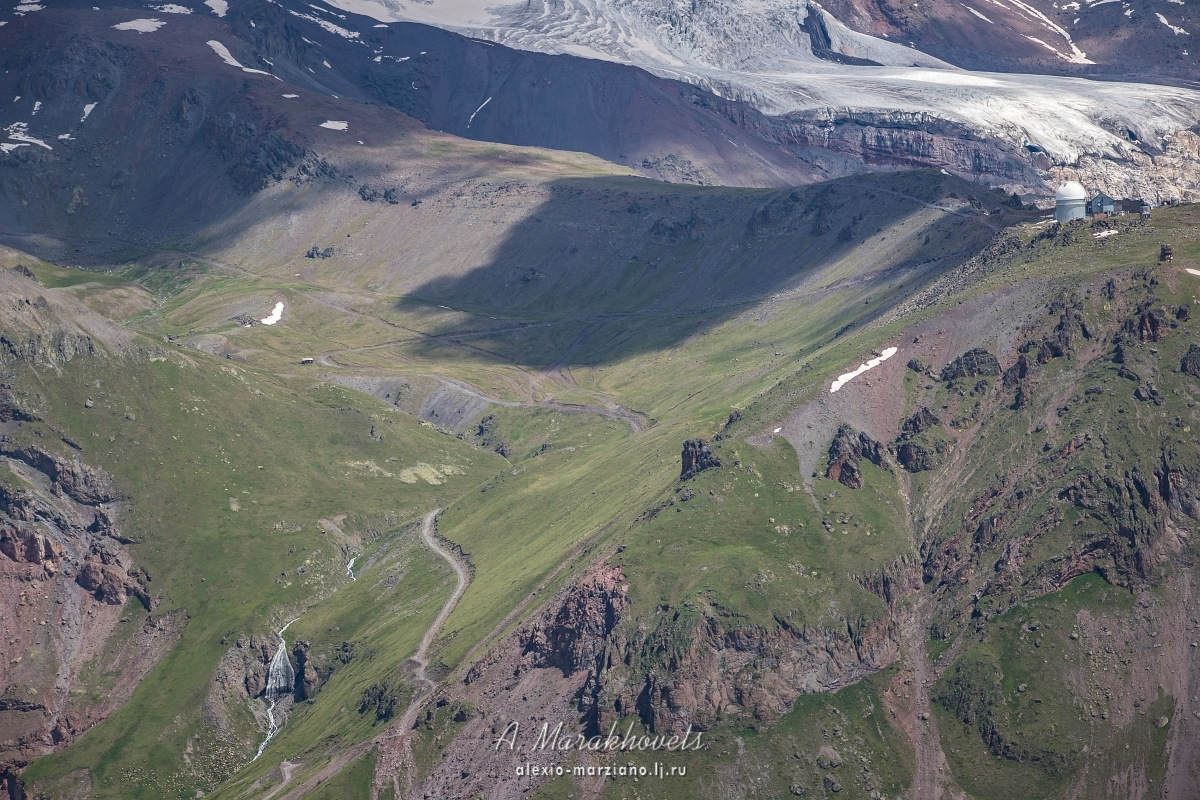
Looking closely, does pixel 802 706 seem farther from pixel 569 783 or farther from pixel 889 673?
pixel 569 783

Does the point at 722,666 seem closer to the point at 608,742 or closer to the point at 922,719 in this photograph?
the point at 608,742

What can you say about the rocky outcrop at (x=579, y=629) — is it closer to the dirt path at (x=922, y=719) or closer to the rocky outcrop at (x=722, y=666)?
the rocky outcrop at (x=722, y=666)

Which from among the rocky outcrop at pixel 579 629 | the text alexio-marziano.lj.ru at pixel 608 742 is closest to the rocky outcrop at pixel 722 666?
the text alexio-marziano.lj.ru at pixel 608 742

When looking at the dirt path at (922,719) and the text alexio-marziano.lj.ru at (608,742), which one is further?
the text alexio-marziano.lj.ru at (608,742)

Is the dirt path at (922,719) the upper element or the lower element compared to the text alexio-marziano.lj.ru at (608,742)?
upper

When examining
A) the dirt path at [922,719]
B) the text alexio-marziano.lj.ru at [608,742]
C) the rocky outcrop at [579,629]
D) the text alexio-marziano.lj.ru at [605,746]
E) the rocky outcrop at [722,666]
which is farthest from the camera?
the rocky outcrop at [579,629]

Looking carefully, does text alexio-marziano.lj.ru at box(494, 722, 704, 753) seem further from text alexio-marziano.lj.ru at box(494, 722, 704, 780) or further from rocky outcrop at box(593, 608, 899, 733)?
rocky outcrop at box(593, 608, 899, 733)

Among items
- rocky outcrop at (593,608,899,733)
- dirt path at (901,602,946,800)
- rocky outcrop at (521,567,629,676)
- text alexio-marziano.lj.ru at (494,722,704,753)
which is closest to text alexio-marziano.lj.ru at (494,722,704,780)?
text alexio-marziano.lj.ru at (494,722,704,753)

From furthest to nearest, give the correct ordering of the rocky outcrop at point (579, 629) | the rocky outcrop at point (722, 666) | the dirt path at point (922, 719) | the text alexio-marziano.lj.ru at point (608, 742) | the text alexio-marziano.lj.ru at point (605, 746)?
the rocky outcrop at point (579, 629)
the rocky outcrop at point (722, 666)
the text alexio-marziano.lj.ru at point (608, 742)
the text alexio-marziano.lj.ru at point (605, 746)
the dirt path at point (922, 719)

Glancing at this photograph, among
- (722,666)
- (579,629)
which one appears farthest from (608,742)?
(579,629)

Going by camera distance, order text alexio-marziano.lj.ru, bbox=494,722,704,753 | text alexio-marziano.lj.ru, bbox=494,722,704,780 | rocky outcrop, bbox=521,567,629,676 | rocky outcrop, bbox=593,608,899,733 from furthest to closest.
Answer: rocky outcrop, bbox=521,567,629,676 → rocky outcrop, bbox=593,608,899,733 → text alexio-marziano.lj.ru, bbox=494,722,704,753 → text alexio-marziano.lj.ru, bbox=494,722,704,780
